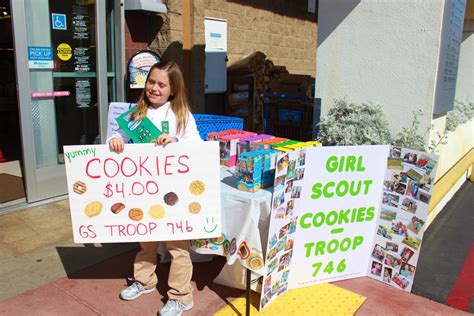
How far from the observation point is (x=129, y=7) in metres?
5.43

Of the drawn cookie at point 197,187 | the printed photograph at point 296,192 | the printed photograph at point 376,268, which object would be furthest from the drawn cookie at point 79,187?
the printed photograph at point 376,268

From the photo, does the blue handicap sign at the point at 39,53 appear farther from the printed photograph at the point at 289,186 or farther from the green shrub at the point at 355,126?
the printed photograph at the point at 289,186

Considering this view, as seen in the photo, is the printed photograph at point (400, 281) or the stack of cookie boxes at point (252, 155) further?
the printed photograph at point (400, 281)

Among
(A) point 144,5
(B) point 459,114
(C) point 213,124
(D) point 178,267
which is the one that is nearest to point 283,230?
(D) point 178,267

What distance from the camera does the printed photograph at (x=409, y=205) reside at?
10.5ft

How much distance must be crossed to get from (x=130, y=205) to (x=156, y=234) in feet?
0.84

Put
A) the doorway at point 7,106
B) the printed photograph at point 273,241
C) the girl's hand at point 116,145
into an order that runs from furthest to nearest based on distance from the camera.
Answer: the doorway at point 7,106, the printed photograph at point 273,241, the girl's hand at point 116,145

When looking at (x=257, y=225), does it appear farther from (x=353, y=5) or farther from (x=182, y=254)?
(x=353, y=5)

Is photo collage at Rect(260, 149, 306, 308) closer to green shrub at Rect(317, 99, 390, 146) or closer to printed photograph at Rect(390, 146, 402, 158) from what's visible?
printed photograph at Rect(390, 146, 402, 158)

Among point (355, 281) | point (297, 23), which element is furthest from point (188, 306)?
point (297, 23)

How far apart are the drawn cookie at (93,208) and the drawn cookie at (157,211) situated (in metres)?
0.33

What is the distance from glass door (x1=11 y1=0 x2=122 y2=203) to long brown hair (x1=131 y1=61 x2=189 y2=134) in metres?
2.34

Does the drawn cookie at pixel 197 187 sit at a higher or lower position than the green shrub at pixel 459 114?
lower

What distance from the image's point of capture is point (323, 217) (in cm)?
325
